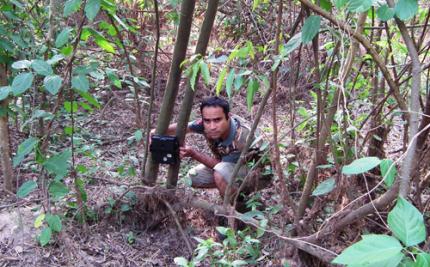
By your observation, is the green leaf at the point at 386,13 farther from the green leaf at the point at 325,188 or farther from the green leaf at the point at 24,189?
the green leaf at the point at 24,189

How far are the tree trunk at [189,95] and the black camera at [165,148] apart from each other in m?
0.05

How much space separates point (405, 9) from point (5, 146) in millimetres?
2271

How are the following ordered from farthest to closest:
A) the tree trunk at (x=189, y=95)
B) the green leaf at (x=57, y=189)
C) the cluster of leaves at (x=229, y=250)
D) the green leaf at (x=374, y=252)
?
1. the tree trunk at (x=189, y=95)
2. the green leaf at (x=57, y=189)
3. the cluster of leaves at (x=229, y=250)
4. the green leaf at (x=374, y=252)

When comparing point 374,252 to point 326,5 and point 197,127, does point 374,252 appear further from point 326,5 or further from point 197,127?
point 197,127

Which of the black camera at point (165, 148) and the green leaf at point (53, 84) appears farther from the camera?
the black camera at point (165, 148)

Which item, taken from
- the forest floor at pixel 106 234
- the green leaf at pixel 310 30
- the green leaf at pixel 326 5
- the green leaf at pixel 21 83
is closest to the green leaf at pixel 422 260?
the green leaf at pixel 310 30

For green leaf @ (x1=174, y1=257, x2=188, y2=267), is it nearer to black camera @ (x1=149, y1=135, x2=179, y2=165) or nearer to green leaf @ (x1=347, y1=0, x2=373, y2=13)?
black camera @ (x1=149, y1=135, x2=179, y2=165)

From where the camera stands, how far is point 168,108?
249cm

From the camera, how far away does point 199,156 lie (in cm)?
282

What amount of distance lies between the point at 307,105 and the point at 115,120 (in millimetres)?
1866

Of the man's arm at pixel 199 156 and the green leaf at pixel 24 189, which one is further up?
the man's arm at pixel 199 156

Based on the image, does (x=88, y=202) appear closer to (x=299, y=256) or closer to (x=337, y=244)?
(x=299, y=256)

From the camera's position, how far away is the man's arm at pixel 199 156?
262 centimetres

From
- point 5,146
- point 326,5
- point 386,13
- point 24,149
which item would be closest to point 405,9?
point 386,13
